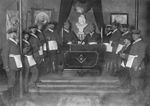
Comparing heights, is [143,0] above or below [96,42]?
above

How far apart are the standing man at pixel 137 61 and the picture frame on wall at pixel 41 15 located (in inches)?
87.5

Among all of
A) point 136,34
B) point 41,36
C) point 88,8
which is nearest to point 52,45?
point 41,36

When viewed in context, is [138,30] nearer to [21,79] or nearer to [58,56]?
[58,56]

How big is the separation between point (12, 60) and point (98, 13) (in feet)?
8.37

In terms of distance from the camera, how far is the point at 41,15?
12.1m

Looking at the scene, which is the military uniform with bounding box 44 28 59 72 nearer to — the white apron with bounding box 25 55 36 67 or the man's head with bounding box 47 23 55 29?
the man's head with bounding box 47 23 55 29

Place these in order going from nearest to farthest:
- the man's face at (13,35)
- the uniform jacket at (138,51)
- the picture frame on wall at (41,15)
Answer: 1. the man's face at (13,35)
2. the uniform jacket at (138,51)
3. the picture frame on wall at (41,15)

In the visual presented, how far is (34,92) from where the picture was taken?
1167cm

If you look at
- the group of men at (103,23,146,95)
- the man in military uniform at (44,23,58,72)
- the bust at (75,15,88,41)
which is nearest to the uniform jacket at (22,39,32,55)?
the man in military uniform at (44,23,58,72)

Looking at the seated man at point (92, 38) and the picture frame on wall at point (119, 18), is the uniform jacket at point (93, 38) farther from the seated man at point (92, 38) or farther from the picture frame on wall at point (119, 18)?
the picture frame on wall at point (119, 18)

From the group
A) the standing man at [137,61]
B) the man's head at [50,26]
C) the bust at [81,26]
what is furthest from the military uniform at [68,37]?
the standing man at [137,61]

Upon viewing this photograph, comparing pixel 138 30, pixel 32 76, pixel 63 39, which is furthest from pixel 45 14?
pixel 138 30

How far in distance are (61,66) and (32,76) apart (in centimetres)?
81

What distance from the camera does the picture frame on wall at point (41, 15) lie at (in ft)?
39.3
